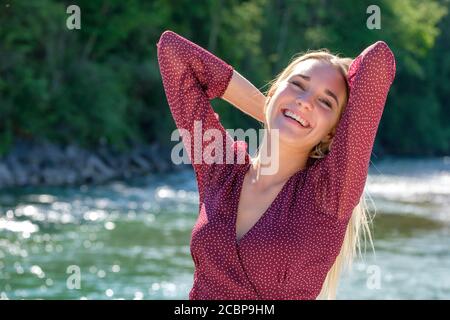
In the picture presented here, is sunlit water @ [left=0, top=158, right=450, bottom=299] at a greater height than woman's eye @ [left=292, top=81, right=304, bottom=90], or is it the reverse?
woman's eye @ [left=292, top=81, right=304, bottom=90]

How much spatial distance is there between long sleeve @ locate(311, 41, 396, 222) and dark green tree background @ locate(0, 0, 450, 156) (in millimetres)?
21565

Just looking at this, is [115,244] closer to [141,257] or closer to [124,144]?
[141,257]

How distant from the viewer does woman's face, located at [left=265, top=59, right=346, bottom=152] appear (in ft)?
8.61

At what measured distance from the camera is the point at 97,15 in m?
29.5

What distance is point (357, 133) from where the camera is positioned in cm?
250

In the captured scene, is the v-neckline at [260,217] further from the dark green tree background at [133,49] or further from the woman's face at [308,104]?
the dark green tree background at [133,49]

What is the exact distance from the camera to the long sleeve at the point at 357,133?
8.21ft

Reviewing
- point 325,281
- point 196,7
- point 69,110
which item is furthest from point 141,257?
point 196,7

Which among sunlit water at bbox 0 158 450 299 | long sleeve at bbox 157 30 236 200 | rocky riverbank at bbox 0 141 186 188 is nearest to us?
long sleeve at bbox 157 30 236 200

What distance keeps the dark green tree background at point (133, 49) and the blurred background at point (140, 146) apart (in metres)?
0.05

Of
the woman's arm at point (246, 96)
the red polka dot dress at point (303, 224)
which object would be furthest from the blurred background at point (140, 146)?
the red polka dot dress at point (303, 224)

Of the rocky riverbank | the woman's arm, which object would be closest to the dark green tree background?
the rocky riverbank

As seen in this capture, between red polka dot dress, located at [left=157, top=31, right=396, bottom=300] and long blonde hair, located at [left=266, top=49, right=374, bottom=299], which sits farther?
long blonde hair, located at [left=266, top=49, right=374, bottom=299]

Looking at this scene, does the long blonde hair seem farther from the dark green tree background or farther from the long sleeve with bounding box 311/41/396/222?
the dark green tree background
